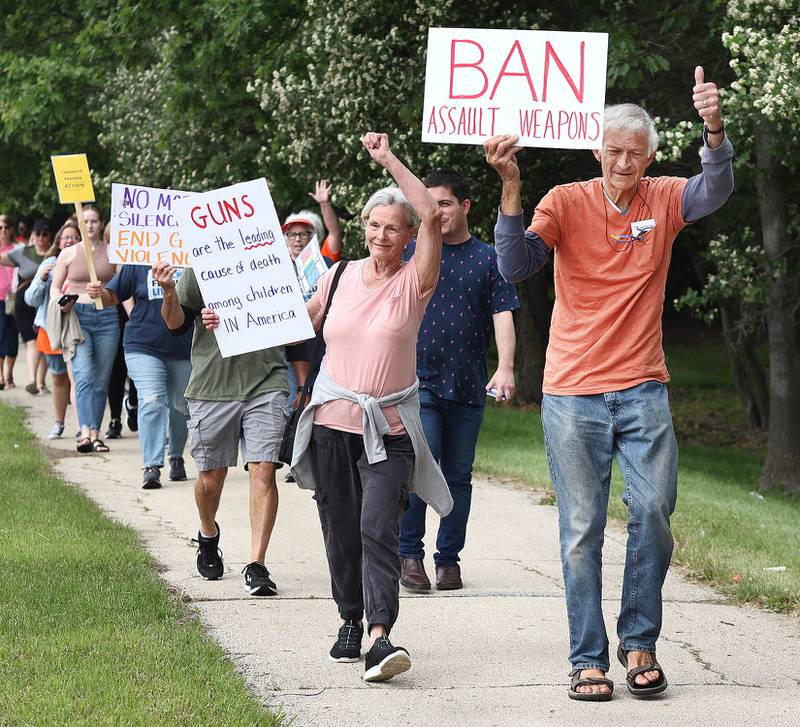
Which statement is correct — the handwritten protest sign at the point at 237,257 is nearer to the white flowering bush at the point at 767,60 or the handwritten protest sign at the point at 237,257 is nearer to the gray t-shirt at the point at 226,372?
the gray t-shirt at the point at 226,372

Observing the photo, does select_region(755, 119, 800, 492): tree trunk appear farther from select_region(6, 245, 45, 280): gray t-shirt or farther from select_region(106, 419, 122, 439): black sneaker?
select_region(6, 245, 45, 280): gray t-shirt

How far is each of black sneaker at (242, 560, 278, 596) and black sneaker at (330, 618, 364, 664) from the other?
4.00 ft

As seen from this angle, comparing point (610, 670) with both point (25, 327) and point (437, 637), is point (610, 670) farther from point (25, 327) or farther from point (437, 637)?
point (25, 327)

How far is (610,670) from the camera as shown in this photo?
548cm

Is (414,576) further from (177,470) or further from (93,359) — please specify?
(93,359)

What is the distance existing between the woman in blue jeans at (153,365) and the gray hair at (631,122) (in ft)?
19.3

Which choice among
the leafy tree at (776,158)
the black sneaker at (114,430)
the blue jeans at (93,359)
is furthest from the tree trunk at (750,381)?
the blue jeans at (93,359)

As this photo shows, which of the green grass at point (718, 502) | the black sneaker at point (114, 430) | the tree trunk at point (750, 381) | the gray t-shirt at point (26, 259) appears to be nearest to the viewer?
the green grass at point (718, 502)

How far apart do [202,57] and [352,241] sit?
103 inches

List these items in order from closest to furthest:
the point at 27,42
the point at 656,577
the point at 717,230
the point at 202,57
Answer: the point at 656,577 < the point at 202,57 < the point at 717,230 < the point at 27,42

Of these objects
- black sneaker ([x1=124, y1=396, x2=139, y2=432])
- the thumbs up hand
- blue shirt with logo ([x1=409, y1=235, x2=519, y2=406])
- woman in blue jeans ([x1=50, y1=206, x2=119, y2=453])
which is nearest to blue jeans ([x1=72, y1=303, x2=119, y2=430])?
woman in blue jeans ([x1=50, y1=206, x2=119, y2=453])

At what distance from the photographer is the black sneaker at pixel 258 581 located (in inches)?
264

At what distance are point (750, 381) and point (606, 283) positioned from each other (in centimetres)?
1723

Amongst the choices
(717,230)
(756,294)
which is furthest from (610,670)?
(717,230)
